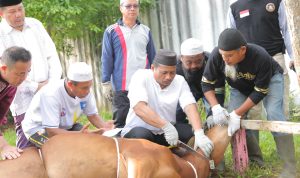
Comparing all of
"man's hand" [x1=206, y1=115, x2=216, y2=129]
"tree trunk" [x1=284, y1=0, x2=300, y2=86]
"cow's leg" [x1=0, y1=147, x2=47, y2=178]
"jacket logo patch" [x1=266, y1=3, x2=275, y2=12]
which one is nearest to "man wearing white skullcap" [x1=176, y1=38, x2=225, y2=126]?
"man's hand" [x1=206, y1=115, x2=216, y2=129]

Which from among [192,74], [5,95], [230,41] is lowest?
[192,74]

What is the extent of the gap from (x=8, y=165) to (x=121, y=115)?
7.52 feet

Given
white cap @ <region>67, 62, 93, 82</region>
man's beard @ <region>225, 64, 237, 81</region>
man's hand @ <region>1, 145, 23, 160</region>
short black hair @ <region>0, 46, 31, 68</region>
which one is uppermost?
short black hair @ <region>0, 46, 31, 68</region>

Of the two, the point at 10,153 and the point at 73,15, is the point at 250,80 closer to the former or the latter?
the point at 10,153

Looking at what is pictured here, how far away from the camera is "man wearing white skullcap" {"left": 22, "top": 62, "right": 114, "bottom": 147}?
4930 mm

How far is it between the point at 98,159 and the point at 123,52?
7.53 feet

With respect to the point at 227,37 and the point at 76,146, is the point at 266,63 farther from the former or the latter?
the point at 76,146

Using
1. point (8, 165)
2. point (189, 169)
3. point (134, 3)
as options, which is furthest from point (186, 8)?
point (8, 165)

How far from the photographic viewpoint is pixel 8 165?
4242 mm

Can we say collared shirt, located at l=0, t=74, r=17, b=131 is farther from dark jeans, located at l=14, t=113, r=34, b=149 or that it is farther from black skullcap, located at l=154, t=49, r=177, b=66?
black skullcap, located at l=154, t=49, r=177, b=66

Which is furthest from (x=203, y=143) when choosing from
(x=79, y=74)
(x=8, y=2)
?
(x=8, y=2)

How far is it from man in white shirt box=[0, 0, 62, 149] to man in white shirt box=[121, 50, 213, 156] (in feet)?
3.17

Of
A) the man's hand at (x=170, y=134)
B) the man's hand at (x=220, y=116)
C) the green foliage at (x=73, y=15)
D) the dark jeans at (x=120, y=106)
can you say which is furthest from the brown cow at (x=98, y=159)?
the green foliage at (x=73, y=15)

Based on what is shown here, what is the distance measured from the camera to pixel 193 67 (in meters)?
5.68
